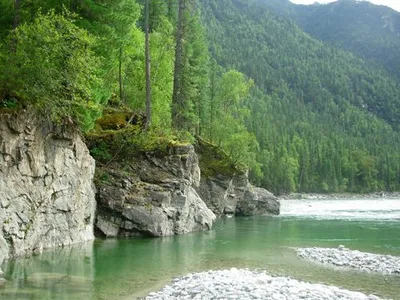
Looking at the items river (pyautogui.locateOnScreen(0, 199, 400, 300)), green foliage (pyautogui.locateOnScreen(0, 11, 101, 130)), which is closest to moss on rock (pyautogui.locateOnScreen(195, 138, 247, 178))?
river (pyautogui.locateOnScreen(0, 199, 400, 300))

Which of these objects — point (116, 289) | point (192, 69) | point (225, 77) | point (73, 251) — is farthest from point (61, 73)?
point (225, 77)

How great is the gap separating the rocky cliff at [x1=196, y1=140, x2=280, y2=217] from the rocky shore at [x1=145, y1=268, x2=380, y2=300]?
3512 centimetres

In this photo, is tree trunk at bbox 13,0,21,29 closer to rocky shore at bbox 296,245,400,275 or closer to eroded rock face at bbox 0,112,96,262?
eroded rock face at bbox 0,112,96,262

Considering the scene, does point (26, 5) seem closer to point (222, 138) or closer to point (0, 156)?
point (0, 156)

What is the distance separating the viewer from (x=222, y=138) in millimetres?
64500

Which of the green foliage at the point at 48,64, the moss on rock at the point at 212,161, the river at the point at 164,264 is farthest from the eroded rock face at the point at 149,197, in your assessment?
the moss on rock at the point at 212,161

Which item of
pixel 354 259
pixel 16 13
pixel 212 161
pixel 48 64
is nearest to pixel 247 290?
pixel 354 259

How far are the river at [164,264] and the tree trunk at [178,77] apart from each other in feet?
51.5

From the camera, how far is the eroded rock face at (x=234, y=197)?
52.7 m

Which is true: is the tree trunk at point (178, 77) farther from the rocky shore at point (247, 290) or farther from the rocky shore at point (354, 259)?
the rocky shore at point (247, 290)

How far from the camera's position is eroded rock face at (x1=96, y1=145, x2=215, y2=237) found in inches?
1207

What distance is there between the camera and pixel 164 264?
21.6 metres

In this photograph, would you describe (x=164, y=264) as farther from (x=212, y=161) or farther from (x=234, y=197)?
(x=234, y=197)

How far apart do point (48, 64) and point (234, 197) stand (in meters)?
41.0
